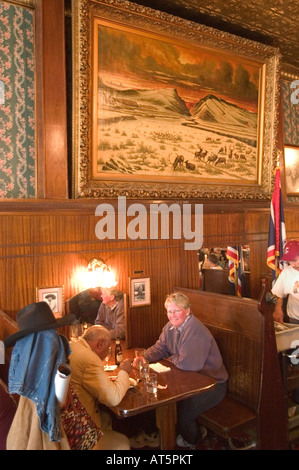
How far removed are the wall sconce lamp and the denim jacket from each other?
180 centimetres

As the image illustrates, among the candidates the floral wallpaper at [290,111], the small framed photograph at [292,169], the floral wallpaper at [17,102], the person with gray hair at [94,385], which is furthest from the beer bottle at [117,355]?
the floral wallpaper at [290,111]

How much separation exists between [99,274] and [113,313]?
1.61 feet

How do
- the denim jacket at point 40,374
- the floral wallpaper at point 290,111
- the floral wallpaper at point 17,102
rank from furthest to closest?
the floral wallpaper at point 290,111 < the floral wallpaper at point 17,102 < the denim jacket at point 40,374

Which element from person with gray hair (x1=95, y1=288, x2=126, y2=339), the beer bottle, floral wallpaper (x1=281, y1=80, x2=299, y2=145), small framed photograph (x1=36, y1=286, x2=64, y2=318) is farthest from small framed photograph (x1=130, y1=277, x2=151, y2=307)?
floral wallpaper (x1=281, y1=80, x2=299, y2=145)

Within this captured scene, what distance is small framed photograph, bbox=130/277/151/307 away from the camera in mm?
4434

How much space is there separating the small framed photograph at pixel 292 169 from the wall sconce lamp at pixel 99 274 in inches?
132

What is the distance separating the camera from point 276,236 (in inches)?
207

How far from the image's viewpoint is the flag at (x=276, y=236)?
17.0ft

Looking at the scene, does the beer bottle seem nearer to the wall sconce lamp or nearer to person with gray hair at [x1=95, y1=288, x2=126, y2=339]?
person with gray hair at [x1=95, y1=288, x2=126, y2=339]

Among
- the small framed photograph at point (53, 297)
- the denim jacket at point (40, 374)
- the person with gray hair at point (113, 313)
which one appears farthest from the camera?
the person with gray hair at point (113, 313)

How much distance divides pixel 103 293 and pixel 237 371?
62.5 inches

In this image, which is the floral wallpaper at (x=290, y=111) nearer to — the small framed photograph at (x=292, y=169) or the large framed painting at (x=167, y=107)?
the small framed photograph at (x=292, y=169)

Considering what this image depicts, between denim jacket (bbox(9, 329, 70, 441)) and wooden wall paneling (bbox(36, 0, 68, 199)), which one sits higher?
wooden wall paneling (bbox(36, 0, 68, 199))

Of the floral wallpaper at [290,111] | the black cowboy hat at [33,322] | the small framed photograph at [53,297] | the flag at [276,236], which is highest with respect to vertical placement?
the floral wallpaper at [290,111]
